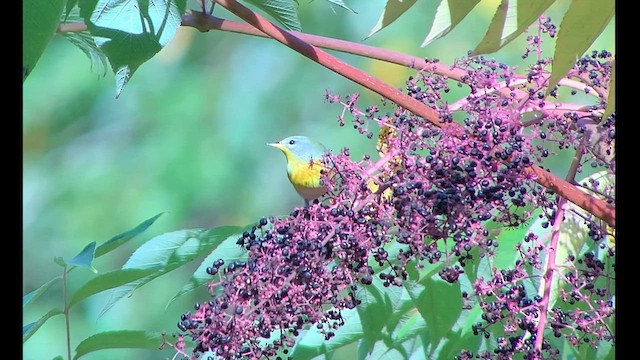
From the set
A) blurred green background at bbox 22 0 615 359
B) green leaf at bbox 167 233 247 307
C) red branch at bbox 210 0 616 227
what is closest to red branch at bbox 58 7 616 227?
red branch at bbox 210 0 616 227

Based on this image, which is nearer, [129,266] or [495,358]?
[495,358]

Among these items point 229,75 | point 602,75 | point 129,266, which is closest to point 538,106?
point 602,75

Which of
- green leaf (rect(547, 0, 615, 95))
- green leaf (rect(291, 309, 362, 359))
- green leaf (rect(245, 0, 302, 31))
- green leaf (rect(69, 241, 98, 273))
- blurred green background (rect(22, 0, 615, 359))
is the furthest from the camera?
blurred green background (rect(22, 0, 615, 359))

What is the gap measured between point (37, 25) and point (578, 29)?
425 millimetres

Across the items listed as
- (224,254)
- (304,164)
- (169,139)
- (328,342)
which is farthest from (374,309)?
(169,139)

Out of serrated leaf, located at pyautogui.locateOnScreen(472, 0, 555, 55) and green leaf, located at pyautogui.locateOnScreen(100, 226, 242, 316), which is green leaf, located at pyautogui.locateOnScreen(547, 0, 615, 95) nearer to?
serrated leaf, located at pyautogui.locateOnScreen(472, 0, 555, 55)

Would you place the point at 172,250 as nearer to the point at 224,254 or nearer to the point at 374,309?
the point at 224,254

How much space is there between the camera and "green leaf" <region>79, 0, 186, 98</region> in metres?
0.80

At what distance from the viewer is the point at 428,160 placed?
0.75 metres

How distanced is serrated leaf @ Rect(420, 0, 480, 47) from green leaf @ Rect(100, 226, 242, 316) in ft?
1.11

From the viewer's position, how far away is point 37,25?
729 millimetres
